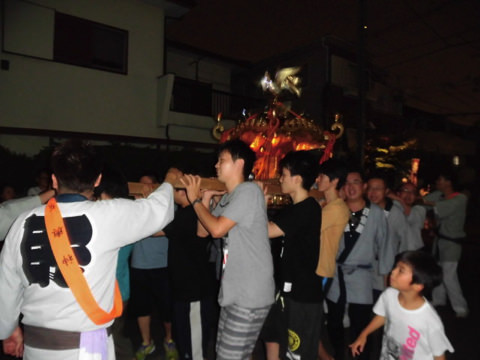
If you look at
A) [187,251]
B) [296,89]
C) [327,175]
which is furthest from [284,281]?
[296,89]

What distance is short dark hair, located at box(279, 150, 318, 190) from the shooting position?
278cm

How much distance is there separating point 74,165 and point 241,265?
121 centimetres

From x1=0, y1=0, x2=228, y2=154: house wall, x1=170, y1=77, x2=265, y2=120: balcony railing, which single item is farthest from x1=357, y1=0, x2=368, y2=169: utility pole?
x1=0, y1=0, x2=228, y2=154: house wall

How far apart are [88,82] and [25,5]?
7.51 ft

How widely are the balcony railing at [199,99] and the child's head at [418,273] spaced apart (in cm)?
1049

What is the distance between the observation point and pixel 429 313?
8.07 ft

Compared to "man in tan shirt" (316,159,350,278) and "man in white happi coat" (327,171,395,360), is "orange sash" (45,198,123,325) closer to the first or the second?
"man in tan shirt" (316,159,350,278)

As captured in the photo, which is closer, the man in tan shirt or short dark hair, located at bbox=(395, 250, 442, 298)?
short dark hair, located at bbox=(395, 250, 442, 298)

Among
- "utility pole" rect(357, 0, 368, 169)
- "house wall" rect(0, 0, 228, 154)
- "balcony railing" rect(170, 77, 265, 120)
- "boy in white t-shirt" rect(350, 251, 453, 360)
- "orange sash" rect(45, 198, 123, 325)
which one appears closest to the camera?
"orange sash" rect(45, 198, 123, 325)

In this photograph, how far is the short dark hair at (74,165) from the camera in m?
1.81

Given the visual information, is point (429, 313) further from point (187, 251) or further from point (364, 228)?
point (187, 251)

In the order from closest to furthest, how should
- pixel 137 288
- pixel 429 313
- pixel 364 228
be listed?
pixel 429 313
pixel 364 228
pixel 137 288

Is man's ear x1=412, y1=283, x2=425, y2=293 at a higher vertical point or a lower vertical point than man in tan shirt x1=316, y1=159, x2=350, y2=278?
lower

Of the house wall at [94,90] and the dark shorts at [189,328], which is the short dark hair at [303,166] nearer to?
the dark shorts at [189,328]
